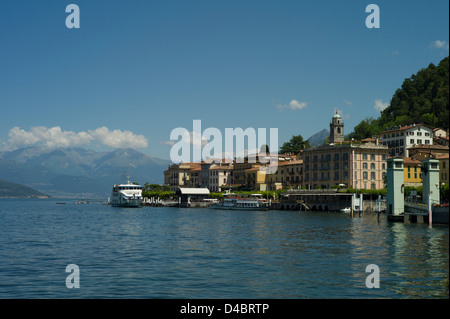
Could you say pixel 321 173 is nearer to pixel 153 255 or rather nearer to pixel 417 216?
pixel 417 216

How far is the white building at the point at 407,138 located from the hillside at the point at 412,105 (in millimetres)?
8386

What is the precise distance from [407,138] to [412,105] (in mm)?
29065

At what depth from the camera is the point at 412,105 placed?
162 m

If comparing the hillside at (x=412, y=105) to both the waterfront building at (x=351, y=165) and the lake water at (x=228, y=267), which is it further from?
the lake water at (x=228, y=267)

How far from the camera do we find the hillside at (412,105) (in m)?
150

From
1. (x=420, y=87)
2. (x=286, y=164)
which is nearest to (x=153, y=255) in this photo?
(x=286, y=164)

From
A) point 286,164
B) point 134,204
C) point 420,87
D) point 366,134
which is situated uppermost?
point 420,87

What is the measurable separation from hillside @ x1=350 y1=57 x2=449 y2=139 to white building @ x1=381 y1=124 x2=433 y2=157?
330 inches

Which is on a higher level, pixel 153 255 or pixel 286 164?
pixel 286 164

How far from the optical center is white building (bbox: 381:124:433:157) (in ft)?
452

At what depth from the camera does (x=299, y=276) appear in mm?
26797
